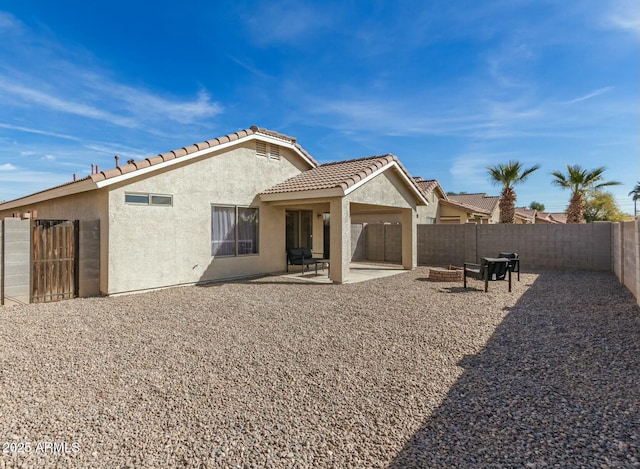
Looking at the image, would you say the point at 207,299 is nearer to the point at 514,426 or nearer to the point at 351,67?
the point at 514,426

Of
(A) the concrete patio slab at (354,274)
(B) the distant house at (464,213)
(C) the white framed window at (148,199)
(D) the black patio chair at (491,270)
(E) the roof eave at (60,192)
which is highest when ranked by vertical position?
(B) the distant house at (464,213)

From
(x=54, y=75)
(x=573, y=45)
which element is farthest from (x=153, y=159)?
(x=573, y=45)

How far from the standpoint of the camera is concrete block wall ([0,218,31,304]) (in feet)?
28.8

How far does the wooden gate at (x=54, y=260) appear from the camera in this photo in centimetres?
927

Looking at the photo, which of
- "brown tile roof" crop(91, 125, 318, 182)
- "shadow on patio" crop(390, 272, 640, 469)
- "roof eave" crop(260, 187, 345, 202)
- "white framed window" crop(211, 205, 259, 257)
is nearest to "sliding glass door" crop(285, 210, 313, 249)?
"roof eave" crop(260, 187, 345, 202)

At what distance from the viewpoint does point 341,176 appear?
13.2m

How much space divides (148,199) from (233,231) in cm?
332

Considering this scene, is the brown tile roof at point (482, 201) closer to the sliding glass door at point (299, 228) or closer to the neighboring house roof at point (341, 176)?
the neighboring house roof at point (341, 176)

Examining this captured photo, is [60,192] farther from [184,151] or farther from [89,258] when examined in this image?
[184,151]

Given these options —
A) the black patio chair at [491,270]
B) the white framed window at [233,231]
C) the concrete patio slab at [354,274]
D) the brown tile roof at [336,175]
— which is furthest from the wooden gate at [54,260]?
the black patio chair at [491,270]

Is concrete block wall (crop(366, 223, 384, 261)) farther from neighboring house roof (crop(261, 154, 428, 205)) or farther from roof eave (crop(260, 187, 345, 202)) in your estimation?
roof eave (crop(260, 187, 345, 202))

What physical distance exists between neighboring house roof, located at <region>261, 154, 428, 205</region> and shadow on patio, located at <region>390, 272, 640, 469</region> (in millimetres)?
7017

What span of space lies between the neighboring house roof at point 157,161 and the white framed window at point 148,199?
703 millimetres

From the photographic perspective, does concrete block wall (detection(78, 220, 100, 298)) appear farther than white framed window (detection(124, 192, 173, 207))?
No
